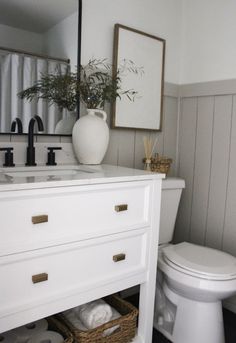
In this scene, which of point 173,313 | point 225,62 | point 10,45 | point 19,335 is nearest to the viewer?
point 19,335

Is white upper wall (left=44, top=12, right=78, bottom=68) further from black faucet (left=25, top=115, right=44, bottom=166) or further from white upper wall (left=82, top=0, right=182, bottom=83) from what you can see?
black faucet (left=25, top=115, right=44, bottom=166)

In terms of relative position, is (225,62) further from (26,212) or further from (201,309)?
(26,212)

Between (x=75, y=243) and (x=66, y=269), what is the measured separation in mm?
100

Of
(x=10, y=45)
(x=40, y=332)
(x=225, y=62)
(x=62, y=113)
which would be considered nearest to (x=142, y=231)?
(x=40, y=332)

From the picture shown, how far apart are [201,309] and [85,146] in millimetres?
962

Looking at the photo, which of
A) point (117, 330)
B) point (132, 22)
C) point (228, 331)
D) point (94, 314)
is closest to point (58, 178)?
point (94, 314)

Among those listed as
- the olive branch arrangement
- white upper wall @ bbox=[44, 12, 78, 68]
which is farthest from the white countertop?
white upper wall @ bbox=[44, 12, 78, 68]

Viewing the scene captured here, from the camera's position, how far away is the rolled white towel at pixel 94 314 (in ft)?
Answer: 4.35

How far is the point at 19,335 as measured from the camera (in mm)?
1268

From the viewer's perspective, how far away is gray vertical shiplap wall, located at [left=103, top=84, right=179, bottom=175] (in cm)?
187

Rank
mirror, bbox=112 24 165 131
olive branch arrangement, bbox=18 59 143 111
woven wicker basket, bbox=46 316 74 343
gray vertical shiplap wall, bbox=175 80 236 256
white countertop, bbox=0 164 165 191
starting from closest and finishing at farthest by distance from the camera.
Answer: white countertop, bbox=0 164 165 191 < woven wicker basket, bbox=46 316 74 343 < olive branch arrangement, bbox=18 59 143 111 < mirror, bbox=112 24 165 131 < gray vertical shiplap wall, bbox=175 80 236 256

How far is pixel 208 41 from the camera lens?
78.7 inches

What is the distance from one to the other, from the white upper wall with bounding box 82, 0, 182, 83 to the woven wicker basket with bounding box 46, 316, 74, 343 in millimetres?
1269

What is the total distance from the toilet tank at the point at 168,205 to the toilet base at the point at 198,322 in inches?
15.7
